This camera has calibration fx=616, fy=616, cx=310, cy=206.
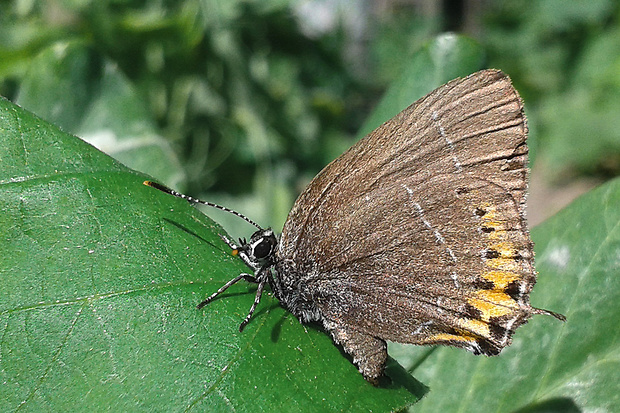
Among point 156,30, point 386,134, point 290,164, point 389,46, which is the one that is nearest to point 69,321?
point 386,134

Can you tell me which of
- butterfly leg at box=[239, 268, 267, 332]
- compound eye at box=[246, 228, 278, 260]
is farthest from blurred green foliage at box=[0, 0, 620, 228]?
butterfly leg at box=[239, 268, 267, 332]

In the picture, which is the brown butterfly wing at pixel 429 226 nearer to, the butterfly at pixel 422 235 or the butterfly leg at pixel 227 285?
the butterfly at pixel 422 235

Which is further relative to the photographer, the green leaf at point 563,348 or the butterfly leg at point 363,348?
the green leaf at point 563,348

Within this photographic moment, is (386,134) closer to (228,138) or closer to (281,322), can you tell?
(281,322)

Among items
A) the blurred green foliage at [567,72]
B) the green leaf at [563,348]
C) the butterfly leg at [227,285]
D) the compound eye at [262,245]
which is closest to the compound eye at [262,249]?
the compound eye at [262,245]

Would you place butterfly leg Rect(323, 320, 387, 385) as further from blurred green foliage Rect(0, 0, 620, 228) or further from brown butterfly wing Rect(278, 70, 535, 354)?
blurred green foliage Rect(0, 0, 620, 228)

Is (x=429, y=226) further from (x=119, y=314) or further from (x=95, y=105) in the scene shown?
(x=95, y=105)
